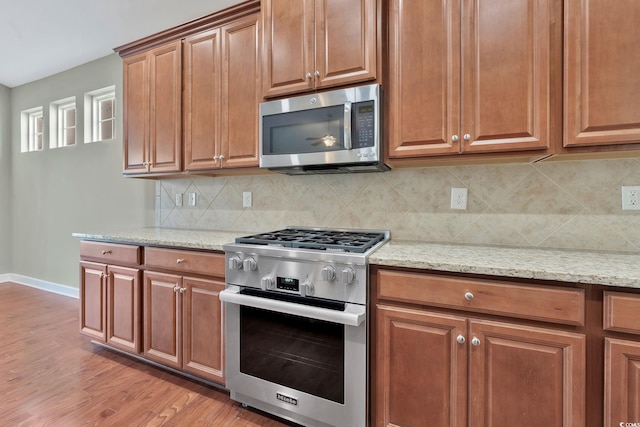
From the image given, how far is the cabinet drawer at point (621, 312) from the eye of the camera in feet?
3.46

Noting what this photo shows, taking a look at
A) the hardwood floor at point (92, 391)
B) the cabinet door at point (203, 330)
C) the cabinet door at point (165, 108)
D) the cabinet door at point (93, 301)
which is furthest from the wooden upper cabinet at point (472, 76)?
the cabinet door at point (93, 301)

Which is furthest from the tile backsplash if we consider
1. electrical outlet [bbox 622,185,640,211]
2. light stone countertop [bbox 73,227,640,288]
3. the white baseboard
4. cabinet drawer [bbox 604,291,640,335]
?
the white baseboard

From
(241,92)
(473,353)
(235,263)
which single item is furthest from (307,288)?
(241,92)

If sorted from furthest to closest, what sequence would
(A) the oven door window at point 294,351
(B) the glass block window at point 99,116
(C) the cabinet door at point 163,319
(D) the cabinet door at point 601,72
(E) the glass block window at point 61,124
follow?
(E) the glass block window at point 61,124
(B) the glass block window at point 99,116
(C) the cabinet door at point 163,319
(A) the oven door window at point 294,351
(D) the cabinet door at point 601,72

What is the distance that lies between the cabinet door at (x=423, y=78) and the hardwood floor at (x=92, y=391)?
1.69 m

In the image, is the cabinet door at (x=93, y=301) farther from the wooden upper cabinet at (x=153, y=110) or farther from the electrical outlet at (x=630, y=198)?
the electrical outlet at (x=630, y=198)

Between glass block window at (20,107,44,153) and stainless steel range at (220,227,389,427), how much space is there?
440cm

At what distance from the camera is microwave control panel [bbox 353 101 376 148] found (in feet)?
5.50

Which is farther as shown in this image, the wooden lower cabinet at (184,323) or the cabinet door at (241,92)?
the cabinet door at (241,92)

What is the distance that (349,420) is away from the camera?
1.46 meters

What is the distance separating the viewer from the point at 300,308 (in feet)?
4.93

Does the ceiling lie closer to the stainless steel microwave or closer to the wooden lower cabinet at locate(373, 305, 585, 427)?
the stainless steel microwave

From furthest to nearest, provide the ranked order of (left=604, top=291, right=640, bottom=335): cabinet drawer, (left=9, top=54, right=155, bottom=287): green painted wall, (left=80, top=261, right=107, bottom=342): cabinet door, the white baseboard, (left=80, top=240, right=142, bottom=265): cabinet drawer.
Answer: the white baseboard → (left=9, top=54, right=155, bottom=287): green painted wall → (left=80, top=261, right=107, bottom=342): cabinet door → (left=80, top=240, right=142, bottom=265): cabinet drawer → (left=604, top=291, right=640, bottom=335): cabinet drawer

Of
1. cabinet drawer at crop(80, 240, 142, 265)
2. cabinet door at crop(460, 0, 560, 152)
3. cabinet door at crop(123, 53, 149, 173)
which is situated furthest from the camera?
cabinet door at crop(123, 53, 149, 173)
